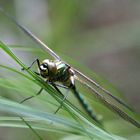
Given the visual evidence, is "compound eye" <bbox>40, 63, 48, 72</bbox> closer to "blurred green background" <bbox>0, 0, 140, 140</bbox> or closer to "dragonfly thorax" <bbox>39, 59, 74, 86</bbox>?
"dragonfly thorax" <bbox>39, 59, 74, 86</bbox>

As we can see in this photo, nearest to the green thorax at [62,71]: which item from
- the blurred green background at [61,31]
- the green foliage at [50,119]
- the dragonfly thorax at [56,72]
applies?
the dragonfly thorax at [56,72]

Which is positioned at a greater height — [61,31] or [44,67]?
[61,31]

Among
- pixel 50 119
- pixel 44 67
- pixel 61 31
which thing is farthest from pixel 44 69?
pixel 61 31

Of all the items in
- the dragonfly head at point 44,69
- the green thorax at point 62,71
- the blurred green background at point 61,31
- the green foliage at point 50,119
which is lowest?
the green foliage at point 50,119

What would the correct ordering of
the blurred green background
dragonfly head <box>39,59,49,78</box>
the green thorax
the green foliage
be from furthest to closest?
the blurred green background
the green thorax
dragonfly head <box>39,59,49,78</box>
the green foliage

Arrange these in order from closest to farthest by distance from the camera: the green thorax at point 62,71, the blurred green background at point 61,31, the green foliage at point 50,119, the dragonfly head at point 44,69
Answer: the green foliage at point 50,119
the dragonfly head at point 44,69
the green thorax at point 62,71
the blurred green background at point 61,31

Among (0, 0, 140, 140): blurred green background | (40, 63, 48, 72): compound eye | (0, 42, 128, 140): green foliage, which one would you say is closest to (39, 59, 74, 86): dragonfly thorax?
(40, 63, 48, 72): compound eye

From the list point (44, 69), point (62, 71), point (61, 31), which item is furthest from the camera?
point (61, 31)

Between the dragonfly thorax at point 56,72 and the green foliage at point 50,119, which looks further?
the dragonfly thorax at point 56,72

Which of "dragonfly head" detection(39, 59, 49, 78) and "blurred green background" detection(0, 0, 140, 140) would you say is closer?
"dragonfly head" detection(39, 59, 49, 78)

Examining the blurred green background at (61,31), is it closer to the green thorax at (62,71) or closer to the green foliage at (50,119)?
the green thorax at (62,71)

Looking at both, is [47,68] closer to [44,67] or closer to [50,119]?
[44,67]
